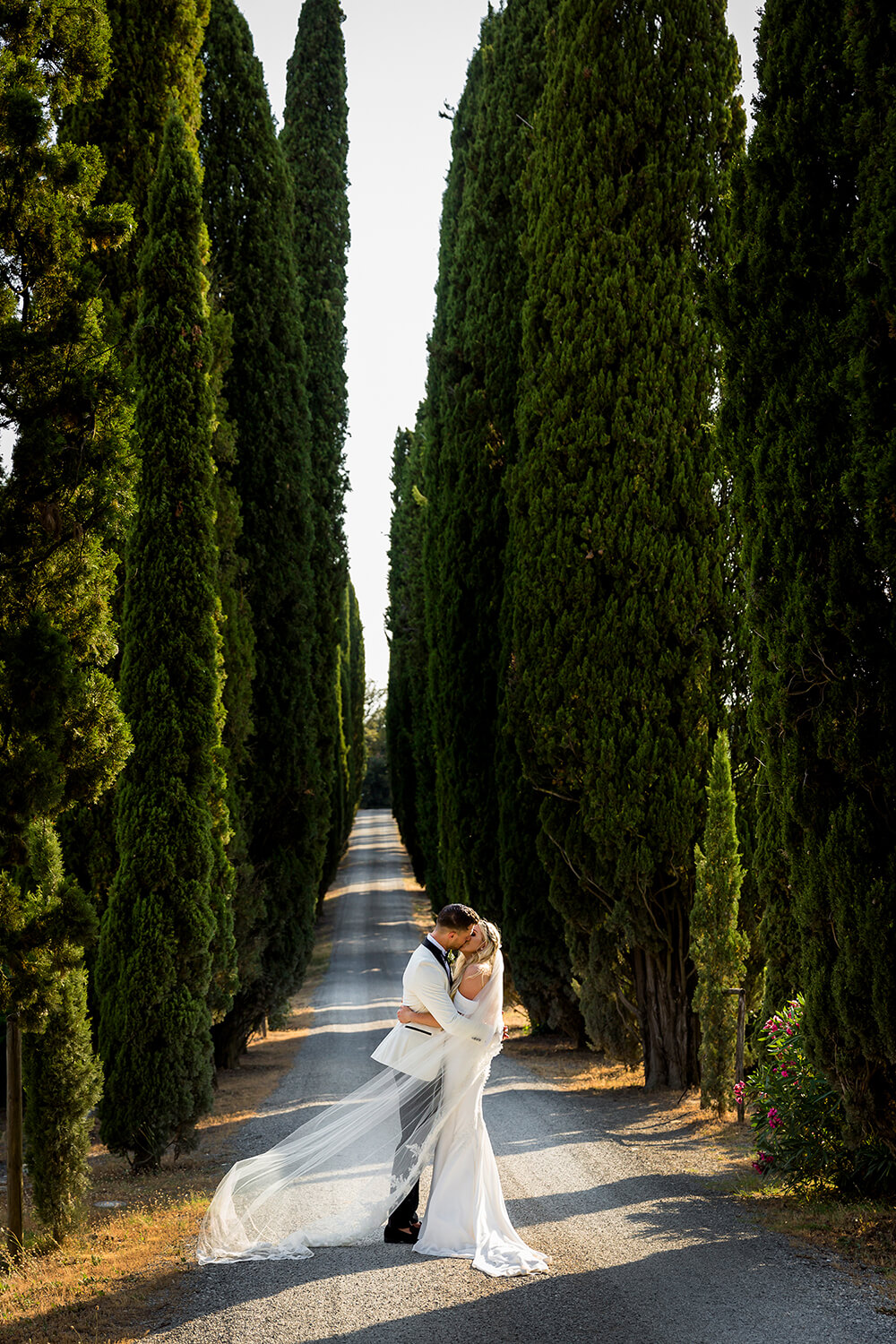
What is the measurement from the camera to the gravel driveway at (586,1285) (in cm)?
440

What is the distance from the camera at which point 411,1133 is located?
5707mm

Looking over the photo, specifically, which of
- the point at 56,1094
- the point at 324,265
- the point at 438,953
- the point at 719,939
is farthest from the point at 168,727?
the point at 324,265

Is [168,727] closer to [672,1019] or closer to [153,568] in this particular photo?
[153,568]

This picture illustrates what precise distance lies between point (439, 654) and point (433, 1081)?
427 inches

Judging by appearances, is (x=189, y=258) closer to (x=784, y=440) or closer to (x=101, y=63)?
(x=101, y=63)

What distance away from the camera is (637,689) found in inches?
440

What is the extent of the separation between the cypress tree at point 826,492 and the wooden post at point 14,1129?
4.28 m

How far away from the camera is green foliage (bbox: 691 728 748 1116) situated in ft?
32.5

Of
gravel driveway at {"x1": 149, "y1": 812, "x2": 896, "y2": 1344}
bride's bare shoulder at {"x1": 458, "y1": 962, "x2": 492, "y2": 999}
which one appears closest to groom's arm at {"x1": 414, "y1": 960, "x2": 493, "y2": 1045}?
bride's bare shoulder at {"x1": 458, "y1": 962, "x2": 492, "y2": 999}

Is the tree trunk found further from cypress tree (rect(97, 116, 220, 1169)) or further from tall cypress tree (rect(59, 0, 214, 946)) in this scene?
tall cypress tree (rect(59, 0, 214, 946))

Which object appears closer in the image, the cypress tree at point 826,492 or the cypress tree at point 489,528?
the cypress tree at point 826,492

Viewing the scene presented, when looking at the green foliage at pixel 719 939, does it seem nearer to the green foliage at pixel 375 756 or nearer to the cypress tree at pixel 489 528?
the cypress tree at pixel 489 528

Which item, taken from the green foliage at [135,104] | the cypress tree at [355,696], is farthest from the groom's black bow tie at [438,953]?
the cypress tree at [355,696]

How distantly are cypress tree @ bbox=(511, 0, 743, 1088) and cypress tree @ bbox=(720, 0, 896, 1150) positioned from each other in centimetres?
457
